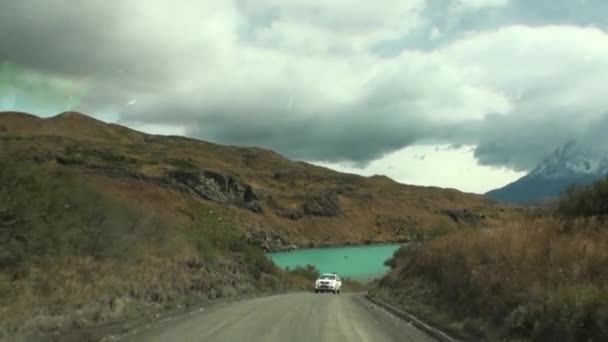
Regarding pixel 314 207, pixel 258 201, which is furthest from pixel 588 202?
pixel 314 207

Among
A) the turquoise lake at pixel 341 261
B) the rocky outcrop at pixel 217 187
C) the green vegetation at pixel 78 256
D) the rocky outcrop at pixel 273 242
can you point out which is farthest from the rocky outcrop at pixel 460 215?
the green vegetation at pixel 78 256

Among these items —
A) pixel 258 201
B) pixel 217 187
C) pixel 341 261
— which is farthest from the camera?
pixel 258 201

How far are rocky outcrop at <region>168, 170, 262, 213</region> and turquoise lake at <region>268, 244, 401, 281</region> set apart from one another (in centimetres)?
1869

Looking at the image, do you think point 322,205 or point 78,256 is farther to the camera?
point 322,205

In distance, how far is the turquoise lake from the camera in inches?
3410

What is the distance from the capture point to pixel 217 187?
448 feet

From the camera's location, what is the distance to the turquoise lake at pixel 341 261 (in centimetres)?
8662

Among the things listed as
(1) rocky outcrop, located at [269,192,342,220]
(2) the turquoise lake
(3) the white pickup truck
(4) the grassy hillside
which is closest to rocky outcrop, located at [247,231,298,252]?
(2) the turquoise lake

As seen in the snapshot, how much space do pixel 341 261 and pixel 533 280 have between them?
91.9 meters

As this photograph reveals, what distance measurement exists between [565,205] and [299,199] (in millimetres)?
142791

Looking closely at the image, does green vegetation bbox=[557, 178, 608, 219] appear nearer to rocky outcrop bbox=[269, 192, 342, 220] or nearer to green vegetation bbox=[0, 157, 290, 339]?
green vegetation bbox=[0, 157, 290, 339]

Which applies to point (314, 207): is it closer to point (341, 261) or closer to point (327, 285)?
point (341, 261)

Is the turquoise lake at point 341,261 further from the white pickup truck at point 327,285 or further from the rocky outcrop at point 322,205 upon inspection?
the rocky outcrop at point 322,205

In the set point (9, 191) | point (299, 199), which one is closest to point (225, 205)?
point (299, 199)
